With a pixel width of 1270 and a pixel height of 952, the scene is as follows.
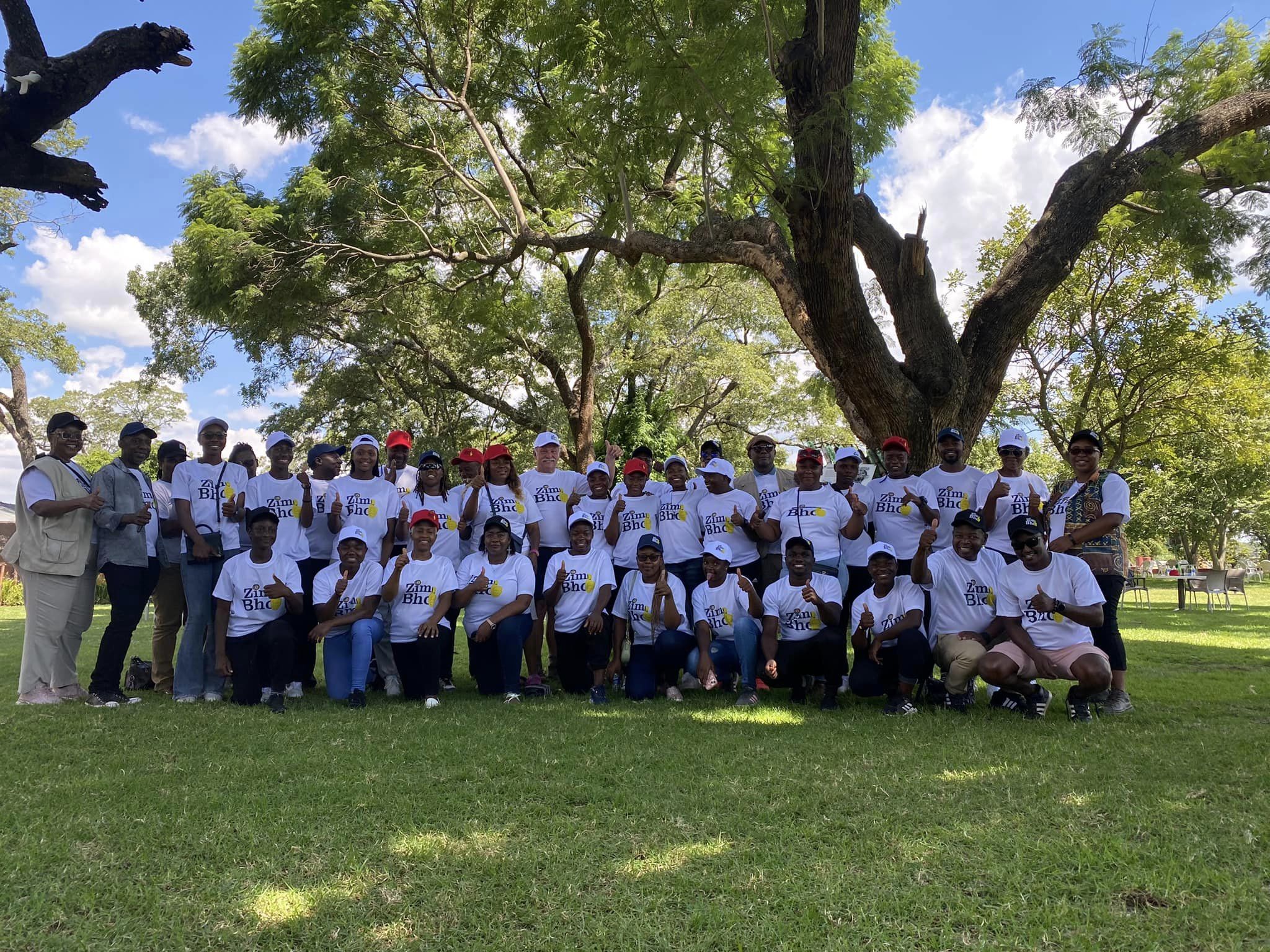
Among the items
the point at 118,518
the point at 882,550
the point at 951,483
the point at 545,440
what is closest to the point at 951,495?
the point at 951,483

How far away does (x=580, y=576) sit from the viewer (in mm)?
7207

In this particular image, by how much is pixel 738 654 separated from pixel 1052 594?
240cm

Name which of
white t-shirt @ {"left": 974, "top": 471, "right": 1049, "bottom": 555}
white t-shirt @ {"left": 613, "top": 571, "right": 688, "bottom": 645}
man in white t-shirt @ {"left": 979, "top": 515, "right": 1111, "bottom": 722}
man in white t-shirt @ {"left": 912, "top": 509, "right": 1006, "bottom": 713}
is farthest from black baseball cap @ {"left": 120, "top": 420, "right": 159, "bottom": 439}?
white t-shirt @ {"left": 974, "top": 471, "right": 1049, "bottom": 555}

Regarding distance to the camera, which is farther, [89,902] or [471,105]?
[471,105]

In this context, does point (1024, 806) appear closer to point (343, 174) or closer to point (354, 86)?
point (354, 86)

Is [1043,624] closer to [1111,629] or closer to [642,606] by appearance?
[1111,629]

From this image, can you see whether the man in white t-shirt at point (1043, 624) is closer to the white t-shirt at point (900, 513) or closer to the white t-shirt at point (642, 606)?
the white t-shirt at point (900, 513)

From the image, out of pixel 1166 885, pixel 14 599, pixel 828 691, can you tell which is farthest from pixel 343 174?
pixel 14 599

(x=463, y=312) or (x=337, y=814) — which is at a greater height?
(x=463, y=312)

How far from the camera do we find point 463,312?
1608 centimetres

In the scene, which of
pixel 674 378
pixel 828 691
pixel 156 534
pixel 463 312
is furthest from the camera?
pixel 674 378

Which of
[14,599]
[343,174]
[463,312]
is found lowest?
[14,599]

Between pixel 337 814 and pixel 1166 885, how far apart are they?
11.3 ft

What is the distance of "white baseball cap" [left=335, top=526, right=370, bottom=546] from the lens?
6.95 m
